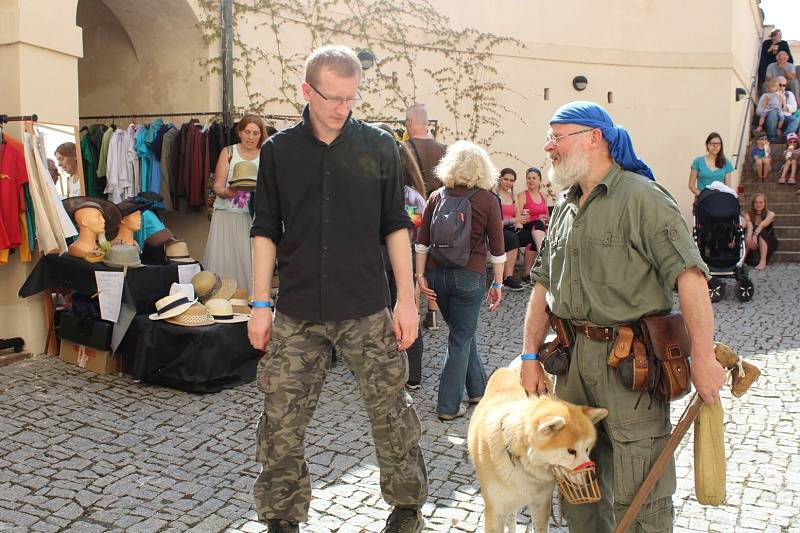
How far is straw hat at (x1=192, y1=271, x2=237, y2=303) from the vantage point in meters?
6.58

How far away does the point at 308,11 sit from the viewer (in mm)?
10367

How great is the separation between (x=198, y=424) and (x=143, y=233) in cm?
280

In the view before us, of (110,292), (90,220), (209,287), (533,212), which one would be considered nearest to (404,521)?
(110,292)

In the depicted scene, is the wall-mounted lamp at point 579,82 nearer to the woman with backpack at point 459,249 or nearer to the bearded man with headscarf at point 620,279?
the woman with backpack at point 459,249

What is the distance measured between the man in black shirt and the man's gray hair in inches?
2.0

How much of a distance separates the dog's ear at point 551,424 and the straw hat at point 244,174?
4909mm

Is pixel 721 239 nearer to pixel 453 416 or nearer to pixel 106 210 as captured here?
pixel 453 416

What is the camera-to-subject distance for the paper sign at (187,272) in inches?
262

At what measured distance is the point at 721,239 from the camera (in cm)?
971

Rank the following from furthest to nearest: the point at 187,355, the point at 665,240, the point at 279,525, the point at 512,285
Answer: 1. the point at 512,285
2. the point at 187,355
3. the point at 279,525
4. the point at 665,240

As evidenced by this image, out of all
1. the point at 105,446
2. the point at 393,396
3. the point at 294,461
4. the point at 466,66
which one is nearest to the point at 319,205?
Result: the point at 393,396

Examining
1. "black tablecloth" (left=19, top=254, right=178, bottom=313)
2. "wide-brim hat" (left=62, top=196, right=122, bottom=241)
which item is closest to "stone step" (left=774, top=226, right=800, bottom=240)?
"black tablecloth" (left=19, top=254, right=178, bottom=313)

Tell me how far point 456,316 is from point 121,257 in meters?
2.72

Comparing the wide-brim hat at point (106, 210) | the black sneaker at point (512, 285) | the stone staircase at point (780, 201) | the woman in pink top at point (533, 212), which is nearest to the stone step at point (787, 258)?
the stone staircase at point (780, 201)
